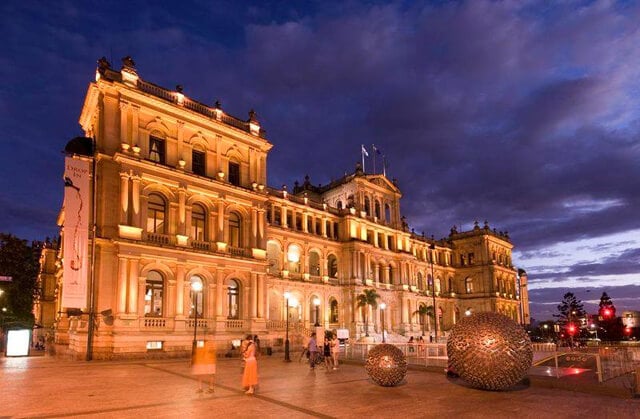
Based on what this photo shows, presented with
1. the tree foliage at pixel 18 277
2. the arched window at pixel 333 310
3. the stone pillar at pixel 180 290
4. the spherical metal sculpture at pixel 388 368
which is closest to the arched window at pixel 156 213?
the stone pillar at pixel 180 290

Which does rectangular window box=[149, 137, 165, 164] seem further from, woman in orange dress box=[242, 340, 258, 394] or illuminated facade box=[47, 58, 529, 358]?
woman in orange dress box=[242, 340, 258, 394]

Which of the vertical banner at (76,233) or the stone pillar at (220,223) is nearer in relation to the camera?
the vertical banner at (76,233)

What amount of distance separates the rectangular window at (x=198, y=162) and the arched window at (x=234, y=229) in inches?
161

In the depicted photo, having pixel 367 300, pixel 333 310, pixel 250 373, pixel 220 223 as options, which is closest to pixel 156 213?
pixel 220 223

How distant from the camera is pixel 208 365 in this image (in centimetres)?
1459

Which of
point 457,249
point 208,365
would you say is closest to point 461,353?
point 208,365

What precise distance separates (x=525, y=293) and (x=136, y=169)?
9652 cm

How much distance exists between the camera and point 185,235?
109 ft

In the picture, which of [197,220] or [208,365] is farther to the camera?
[197,220]

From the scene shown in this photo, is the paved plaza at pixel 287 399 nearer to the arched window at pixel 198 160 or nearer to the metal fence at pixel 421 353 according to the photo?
the metal fence at pixel 421 353

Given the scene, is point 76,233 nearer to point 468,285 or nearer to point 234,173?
A: point 234,173

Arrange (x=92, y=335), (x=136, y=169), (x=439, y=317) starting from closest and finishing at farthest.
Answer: (x=92, y=335)
(x=136, y=169)
(x=439, y=317)

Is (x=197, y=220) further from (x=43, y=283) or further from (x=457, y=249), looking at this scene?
(x=457, y=249)

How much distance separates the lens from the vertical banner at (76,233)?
28.1 m
